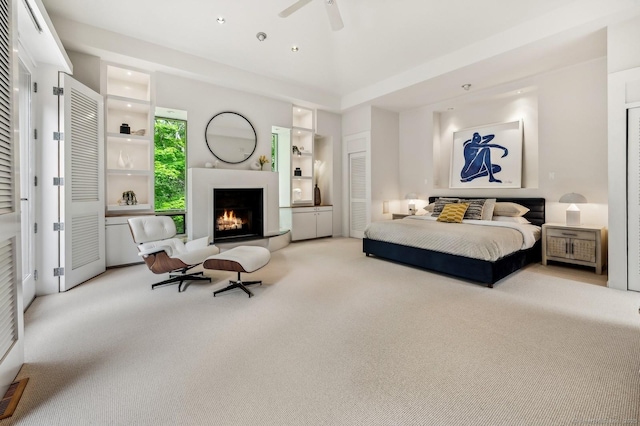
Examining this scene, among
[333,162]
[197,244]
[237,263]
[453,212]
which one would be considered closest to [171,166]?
[197,244]

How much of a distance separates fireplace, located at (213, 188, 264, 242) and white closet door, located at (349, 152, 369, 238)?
2.41m

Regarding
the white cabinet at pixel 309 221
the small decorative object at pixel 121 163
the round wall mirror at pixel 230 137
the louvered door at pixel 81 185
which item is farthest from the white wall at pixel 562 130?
the louvered door at pixel 81 185

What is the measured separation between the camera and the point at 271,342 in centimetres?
225

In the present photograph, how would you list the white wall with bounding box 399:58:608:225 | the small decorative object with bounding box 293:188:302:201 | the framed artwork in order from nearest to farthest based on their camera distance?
the white wall with bounding box 399:58:608:225
the framed artwork
the small decorative object with bounding box 293:188:302:201

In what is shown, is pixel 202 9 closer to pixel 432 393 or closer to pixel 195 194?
pixel 195 194

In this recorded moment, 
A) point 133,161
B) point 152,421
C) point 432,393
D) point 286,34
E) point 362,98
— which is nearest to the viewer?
point 152,421

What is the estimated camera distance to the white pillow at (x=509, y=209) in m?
4.85

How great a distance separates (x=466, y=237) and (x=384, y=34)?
3.07m

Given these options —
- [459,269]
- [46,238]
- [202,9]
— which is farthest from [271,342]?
[202,9]

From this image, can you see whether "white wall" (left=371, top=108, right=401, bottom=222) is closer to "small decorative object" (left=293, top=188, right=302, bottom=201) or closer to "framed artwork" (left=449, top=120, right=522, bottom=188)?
"framed artwork" (left=449, top=120, right=522, bottom=188)

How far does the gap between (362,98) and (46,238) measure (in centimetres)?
578

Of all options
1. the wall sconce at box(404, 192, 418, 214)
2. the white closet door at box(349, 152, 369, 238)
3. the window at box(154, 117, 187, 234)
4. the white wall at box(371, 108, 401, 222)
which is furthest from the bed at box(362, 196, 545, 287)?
the window at box(154, 117, 187, 234)

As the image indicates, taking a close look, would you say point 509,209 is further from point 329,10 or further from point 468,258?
point 329,10

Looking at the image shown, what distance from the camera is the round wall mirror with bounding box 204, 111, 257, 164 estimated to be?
5.38 m
